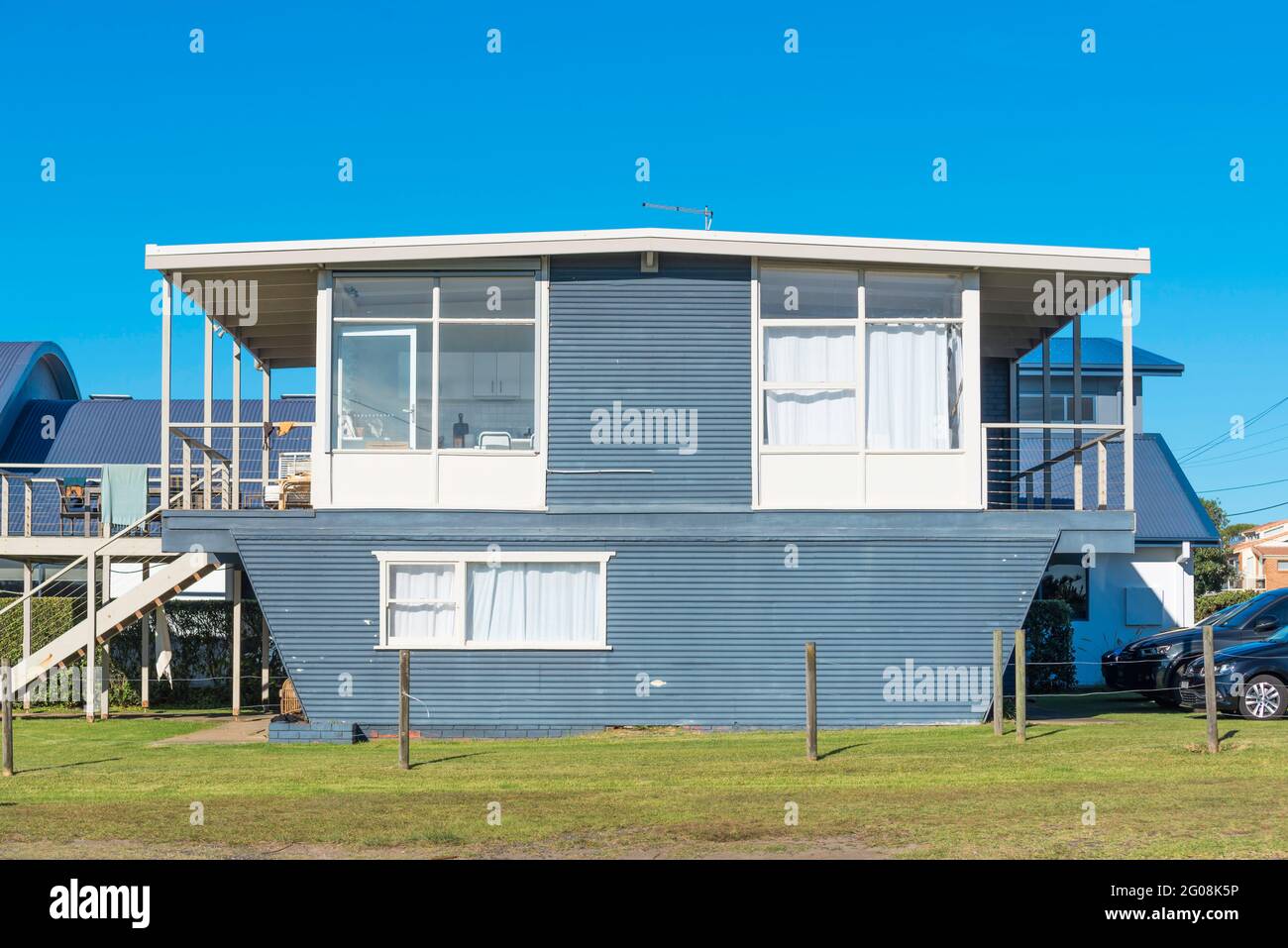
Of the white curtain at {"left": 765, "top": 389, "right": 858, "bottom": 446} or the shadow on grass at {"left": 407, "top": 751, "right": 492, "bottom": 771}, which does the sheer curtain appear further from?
the shadow on grass at {"left": 407, "top": 751, "right": 492, "bottom": 771}

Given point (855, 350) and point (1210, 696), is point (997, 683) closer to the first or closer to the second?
point (1210, 696)

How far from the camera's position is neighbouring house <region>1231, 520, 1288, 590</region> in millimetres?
75625

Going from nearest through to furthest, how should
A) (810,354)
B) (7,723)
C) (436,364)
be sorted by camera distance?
(7,723) < (436,364) < (810,354)

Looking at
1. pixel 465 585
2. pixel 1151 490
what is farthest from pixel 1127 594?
pixel 465 585

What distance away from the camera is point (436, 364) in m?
17.9

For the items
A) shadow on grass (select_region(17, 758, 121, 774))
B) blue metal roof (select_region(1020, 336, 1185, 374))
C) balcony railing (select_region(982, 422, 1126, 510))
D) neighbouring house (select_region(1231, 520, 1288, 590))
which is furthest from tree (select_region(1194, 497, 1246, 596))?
shadow on grass (select_region(17, 758, 121, 774))

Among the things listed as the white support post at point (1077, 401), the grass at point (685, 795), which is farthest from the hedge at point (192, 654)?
the white support post at point (1077, 401)

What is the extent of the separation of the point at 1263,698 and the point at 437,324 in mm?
10801

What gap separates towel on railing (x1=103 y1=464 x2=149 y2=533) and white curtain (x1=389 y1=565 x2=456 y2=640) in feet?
19.2

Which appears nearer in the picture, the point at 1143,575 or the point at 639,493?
the point at 639,493

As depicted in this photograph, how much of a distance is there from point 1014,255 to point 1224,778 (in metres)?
7.15

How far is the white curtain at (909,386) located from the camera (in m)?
18.0
